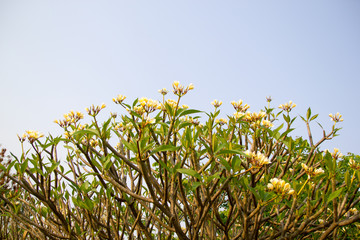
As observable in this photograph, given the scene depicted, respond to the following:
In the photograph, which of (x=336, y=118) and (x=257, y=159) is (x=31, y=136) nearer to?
(x=257, y=159)

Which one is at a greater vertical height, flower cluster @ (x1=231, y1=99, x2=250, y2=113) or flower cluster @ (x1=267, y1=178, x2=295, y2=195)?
flower cluster @ (x1=231, y1=99, x2=250, y2=113)

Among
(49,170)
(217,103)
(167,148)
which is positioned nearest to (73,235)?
(49,170)

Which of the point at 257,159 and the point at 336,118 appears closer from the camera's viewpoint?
the point at 257,159

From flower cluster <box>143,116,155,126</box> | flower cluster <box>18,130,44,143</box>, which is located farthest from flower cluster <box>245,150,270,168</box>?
flower cluster <box>18,130,44,143</box>

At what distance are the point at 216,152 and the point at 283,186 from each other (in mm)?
382

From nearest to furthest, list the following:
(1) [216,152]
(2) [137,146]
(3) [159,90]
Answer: (2) [137,146] → (1) [216,152] → (3) [159,90]

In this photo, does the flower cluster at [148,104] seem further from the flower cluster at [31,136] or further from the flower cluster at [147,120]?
the flower cluster at [31,136]

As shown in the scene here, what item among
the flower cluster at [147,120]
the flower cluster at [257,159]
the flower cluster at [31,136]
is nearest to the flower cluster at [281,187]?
the flower cluster at [257,159]

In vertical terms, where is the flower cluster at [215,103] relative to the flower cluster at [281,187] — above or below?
above

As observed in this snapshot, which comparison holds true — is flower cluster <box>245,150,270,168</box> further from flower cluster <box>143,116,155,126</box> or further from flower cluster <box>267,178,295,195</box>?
flower cluster <box>143,116,155,126</box>

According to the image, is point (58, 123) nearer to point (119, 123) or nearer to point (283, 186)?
point (119, 123)

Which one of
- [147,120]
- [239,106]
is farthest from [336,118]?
[147,120]

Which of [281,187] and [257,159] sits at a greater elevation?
[257,159]

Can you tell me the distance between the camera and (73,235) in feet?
6.70
